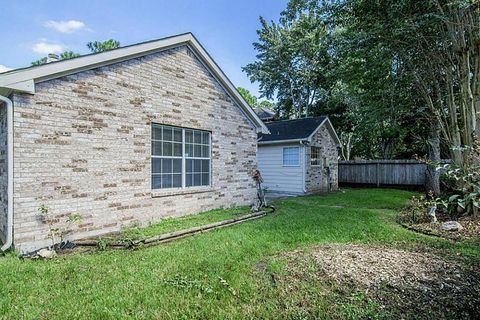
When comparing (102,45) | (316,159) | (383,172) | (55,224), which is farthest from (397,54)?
(102,45)

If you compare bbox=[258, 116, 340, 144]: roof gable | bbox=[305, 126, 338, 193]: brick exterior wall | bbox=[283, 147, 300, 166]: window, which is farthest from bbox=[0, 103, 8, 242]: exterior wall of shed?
bbox=[305, 126, 338, 193]: brick exterior wall

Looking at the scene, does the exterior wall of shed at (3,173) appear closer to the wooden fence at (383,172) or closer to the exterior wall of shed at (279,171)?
the exterior wall of shed at (279,171)

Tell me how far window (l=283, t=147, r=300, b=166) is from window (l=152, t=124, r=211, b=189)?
690 centimetres

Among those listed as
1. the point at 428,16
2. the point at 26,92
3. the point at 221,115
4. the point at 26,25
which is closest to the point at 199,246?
the point at 26,92

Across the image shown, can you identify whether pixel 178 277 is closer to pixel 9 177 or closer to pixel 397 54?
pixel 9 177

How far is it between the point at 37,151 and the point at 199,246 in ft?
12.0

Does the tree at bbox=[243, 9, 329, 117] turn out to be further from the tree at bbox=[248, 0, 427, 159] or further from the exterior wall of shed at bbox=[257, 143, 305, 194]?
the exterior wall of shed at bbox=[257, 143, 305, 194]

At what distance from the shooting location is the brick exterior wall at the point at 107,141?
16.9 feet

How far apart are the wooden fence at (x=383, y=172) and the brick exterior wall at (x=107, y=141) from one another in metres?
13.0

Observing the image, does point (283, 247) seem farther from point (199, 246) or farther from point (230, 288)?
point (230, 288)

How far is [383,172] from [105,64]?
17234 millimetres

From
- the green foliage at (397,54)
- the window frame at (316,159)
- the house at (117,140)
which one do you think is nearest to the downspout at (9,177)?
the house at (117,140)

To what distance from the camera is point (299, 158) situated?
46.8 ft

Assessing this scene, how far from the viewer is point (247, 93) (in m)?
45.5
